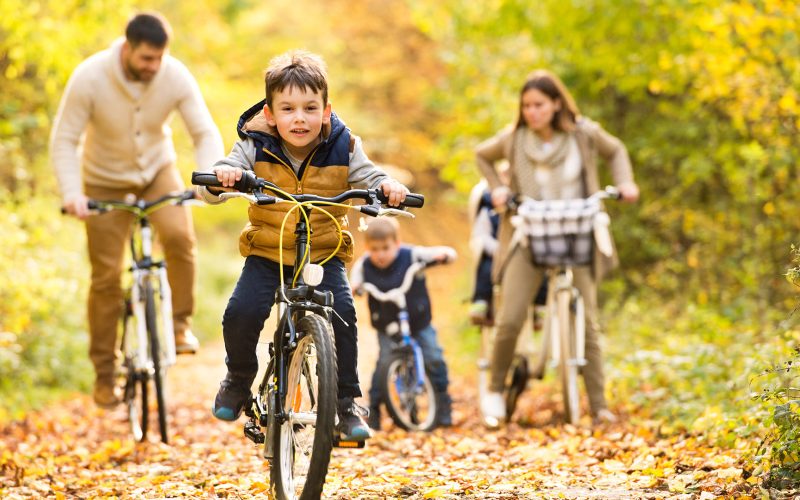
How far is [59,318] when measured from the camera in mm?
11297

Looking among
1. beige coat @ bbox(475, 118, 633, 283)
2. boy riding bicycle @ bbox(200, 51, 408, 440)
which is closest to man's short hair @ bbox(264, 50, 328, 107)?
boy riding bicycle @ bbox(200, 51, 408, 440)

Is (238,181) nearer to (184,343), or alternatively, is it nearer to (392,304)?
(184,343)

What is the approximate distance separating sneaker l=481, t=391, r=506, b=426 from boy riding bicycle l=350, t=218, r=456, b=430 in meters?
0.26

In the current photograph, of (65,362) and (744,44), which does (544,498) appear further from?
(65,362)

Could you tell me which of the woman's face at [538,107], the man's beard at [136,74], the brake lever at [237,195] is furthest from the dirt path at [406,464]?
A: the man's beard at [136,74]

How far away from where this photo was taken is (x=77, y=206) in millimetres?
6551

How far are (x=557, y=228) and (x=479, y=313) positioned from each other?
144 centimetres

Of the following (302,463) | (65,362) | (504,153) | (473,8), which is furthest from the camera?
(473,8)

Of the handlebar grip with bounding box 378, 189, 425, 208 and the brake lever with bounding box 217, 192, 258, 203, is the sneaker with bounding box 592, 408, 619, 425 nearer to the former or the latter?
the handlebar grip with bounding box 378, 189, 425, 208

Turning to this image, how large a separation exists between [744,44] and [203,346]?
9152mm

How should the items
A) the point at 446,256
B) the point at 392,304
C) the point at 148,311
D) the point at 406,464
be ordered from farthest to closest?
the point at 392,304 < the point at 446,256 < the point at 148,311 < the point at 406,464

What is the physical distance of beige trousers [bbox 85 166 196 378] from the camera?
7.20m

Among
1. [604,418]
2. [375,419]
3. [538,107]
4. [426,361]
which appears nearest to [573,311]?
[604,418]

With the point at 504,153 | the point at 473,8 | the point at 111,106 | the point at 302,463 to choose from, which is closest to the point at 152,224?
the point at 111,106
